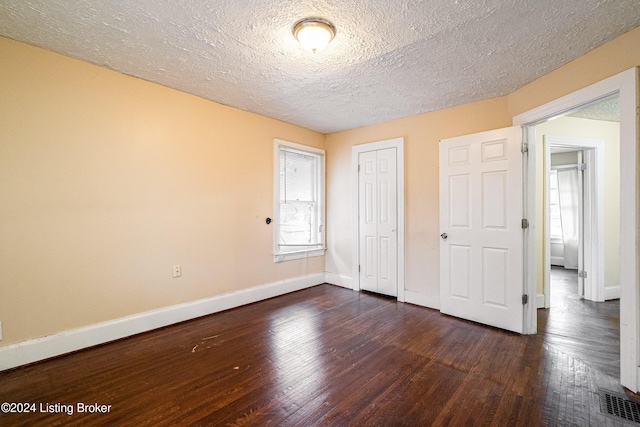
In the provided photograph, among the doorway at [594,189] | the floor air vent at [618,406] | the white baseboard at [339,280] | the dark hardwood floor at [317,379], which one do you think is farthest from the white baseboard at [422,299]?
the floor air vent at [618,406]

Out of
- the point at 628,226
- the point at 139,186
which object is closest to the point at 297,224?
the point at 139,186

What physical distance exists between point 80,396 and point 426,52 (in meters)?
3.58

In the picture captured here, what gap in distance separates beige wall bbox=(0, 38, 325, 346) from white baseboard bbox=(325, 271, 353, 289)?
154cm

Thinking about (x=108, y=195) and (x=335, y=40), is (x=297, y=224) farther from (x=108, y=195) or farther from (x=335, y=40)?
(x=335, y=40)

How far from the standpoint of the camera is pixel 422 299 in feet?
11.8

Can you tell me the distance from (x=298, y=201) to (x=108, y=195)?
2.44 metres

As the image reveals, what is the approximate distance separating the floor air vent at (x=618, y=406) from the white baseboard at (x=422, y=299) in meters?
1.65

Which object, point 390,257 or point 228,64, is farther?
point 390,257

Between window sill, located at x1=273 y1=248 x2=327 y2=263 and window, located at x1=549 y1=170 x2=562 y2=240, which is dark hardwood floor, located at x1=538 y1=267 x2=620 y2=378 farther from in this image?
window sill, located at x1=273 y1=248 x2=327 y2=263

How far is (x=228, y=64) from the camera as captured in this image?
2.41 meters

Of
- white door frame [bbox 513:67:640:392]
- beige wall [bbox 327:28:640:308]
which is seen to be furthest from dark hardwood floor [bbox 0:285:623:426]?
beige wall [bbox 327:28:640:308]

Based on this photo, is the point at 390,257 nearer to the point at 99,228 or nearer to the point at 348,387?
the point at 348,387

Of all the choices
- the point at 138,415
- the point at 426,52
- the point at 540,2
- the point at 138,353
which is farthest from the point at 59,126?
the point at 540,2

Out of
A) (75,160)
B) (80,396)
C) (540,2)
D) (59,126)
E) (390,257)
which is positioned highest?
(540,2)
